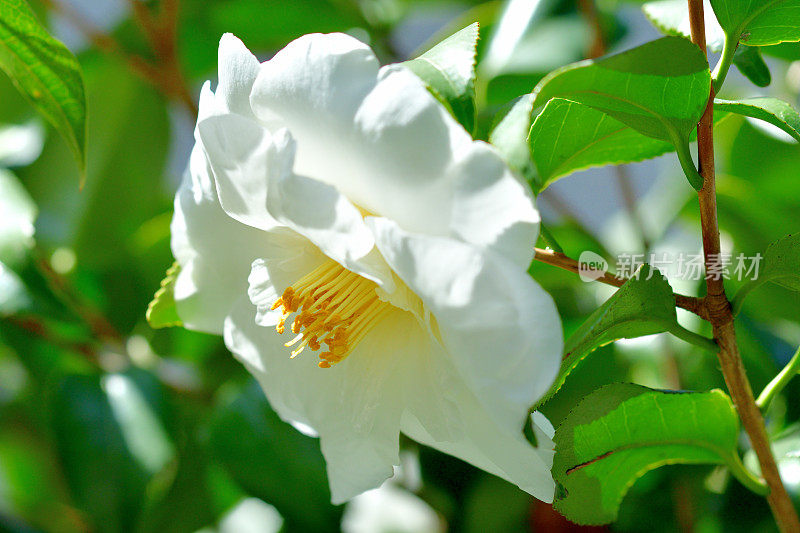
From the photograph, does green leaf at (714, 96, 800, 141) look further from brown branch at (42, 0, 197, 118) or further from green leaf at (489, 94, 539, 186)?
brown branch at (42, 0, 197, 118)

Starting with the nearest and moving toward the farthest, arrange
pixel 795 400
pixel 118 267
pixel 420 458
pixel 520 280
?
pixel 520 280 → pixel 795 400 → pixel 420 458 → pixel 118 267

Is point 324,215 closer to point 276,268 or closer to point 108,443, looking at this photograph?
point 276,268

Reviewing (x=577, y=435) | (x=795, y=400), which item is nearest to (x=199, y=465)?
(x=577, y=435)

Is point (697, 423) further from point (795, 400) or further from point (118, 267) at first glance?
point (118, 267)

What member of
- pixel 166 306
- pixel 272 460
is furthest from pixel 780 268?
pixel 272 460

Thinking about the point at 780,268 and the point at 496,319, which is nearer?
the point at 496,319

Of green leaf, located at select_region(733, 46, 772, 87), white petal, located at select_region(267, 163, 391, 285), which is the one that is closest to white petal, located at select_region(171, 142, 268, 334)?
white petal, located at select_region(267, 163, 391, 285)
